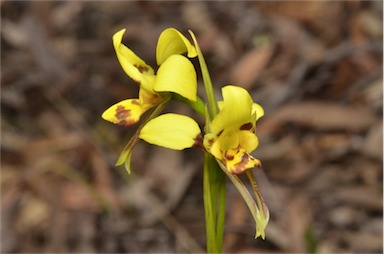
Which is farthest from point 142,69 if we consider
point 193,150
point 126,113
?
point 193,150

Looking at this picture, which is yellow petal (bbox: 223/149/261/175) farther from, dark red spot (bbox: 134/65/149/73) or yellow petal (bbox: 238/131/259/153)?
dark red spot (bbox: 134/65/149/73)

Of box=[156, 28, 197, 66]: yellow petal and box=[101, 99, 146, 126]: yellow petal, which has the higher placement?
box=[156, 28, 197, 66]: yellow petal

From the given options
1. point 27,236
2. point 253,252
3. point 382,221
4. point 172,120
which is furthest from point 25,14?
point 172,120

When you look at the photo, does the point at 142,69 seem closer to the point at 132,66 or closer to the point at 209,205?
the point at 132,66

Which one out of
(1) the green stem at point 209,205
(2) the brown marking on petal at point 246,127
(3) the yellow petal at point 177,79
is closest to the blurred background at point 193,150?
(1) the green stem at point 209,205

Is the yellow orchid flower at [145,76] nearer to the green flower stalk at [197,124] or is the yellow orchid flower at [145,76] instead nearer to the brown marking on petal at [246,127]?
the green flower stalk at [197,124]

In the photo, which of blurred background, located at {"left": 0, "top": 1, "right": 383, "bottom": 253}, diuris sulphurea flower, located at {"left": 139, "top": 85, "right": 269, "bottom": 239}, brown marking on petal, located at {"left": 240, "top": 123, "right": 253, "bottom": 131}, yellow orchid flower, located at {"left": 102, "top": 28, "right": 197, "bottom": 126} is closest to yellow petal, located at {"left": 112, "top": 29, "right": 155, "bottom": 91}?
yellow orchid flower, located at {"left": 102, "top": 28, "right": 197, "bottom": 126}

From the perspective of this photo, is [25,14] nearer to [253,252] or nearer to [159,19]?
[159,19]
